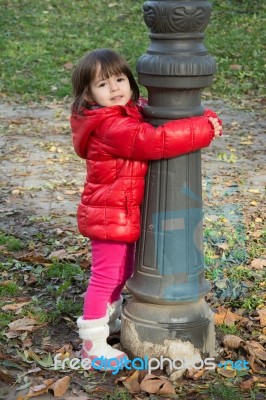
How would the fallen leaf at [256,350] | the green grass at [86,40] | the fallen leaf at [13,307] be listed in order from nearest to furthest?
the fallen leaf at [256,350], the fallen leaf at [13,307], the green grass at [86,40]

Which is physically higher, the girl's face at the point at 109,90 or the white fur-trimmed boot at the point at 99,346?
the girl's face at the point at 109,90

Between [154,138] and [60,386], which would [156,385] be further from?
[154,138]

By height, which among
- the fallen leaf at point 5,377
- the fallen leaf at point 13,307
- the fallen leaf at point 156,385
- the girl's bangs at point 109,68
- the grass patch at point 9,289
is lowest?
the grass patch at point 9,289

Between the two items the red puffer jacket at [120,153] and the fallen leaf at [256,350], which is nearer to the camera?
the red puffer jacket at [120,153]

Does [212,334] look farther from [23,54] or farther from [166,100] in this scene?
[23,54]

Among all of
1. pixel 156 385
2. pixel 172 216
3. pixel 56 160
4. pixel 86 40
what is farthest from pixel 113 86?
pixel 86 40

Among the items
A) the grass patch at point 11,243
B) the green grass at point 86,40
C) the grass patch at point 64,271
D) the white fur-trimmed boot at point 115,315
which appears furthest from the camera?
the green grass at point 86,40

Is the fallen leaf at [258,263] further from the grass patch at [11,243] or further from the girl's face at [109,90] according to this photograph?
the girl's face at [109,90]

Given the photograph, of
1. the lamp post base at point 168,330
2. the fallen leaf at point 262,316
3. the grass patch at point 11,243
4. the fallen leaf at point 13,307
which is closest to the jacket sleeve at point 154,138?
the lamp post base at point 168,330

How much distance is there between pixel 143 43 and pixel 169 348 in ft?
30.1

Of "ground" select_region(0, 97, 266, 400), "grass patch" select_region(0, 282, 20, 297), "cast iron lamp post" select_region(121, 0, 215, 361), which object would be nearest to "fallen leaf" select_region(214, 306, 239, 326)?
"ground" select_region(0, 97, 266, 400)

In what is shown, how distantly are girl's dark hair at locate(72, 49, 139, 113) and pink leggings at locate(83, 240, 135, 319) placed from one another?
2.02ft

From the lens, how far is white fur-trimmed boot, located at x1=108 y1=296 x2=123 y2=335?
3832 millimetres

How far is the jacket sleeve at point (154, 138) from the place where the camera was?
3.29m
